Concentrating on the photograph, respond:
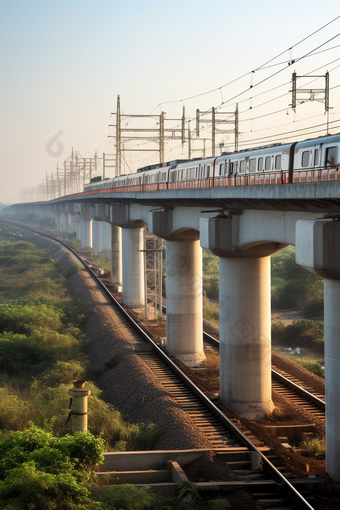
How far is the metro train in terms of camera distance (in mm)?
18759

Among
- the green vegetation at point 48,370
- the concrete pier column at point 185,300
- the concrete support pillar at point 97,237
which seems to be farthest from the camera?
the concrete support pillar at point 97,237

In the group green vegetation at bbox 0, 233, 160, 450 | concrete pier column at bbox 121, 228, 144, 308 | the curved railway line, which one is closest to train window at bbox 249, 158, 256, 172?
the curved railway line

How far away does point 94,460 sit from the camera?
14.5m

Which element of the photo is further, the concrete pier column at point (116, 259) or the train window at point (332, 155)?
the concrete pier column at point (116, 259)

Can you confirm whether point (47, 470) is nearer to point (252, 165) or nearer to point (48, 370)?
point (48, 370)

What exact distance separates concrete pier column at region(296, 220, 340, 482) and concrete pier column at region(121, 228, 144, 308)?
32722 millimetres

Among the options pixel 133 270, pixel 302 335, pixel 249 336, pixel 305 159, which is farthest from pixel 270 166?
pixel 133 270

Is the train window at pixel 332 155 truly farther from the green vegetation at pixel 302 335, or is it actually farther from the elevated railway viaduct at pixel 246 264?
the green vegetation at pixel 302 335

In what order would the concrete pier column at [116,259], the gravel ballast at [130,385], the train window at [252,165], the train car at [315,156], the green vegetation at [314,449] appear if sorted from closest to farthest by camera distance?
the train car at [315,156] < the gravel ballast at [130,385] < the green vegetation at [314,449] < the train window at [252,165] < the concrete pier column at [116,259]

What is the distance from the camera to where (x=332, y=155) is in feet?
63.7

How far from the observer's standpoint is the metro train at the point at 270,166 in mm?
18759

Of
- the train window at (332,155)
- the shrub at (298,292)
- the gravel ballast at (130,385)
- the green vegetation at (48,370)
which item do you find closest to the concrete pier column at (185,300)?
the gravel ballast at (130,385)

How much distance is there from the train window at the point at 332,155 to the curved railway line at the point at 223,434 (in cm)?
886

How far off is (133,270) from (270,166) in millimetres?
25841
